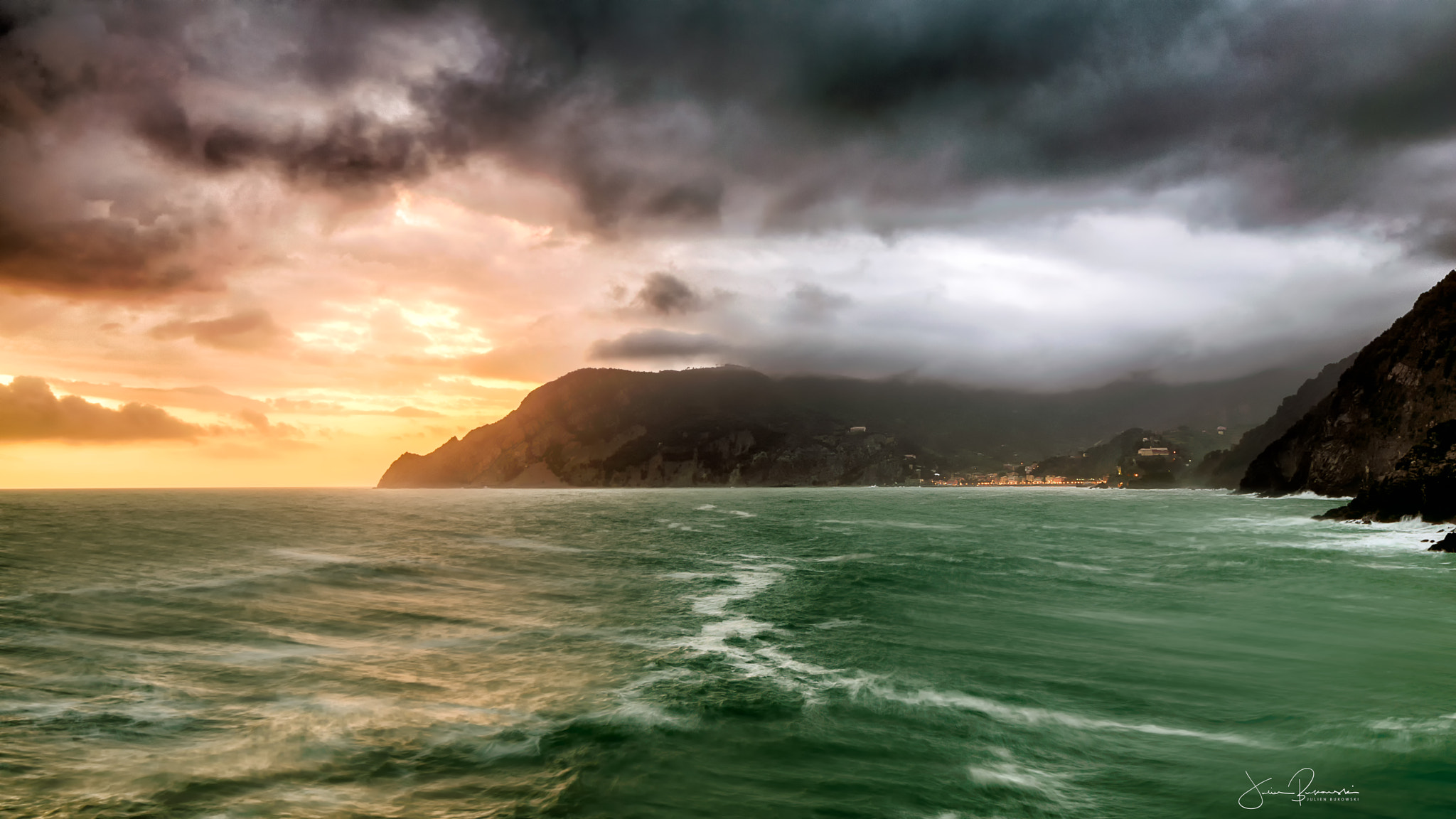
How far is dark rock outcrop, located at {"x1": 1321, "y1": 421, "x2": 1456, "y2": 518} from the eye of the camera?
6253 centimetres

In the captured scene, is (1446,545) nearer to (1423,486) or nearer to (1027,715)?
(1423,486)

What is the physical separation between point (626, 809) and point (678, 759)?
2.27 meters

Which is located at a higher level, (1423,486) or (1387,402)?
(1387,402)

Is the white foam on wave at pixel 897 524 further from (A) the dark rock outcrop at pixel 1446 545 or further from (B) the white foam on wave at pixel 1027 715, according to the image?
(B) the white foam on wave at pixel 1027 715

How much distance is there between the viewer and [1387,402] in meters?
114

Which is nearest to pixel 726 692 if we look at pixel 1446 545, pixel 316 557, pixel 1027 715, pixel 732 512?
pixel 1027 715

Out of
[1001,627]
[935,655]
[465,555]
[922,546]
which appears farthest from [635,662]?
[922,546]

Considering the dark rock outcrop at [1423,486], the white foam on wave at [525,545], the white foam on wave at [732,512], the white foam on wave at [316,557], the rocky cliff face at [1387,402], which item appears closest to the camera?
the white foam on wave at [316,557]

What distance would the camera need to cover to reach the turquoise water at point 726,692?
41.1 ft

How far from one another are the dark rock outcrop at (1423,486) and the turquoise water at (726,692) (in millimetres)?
30970

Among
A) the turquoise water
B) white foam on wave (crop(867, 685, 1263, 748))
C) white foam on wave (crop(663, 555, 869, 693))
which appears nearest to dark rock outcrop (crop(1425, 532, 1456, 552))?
the turquoise water

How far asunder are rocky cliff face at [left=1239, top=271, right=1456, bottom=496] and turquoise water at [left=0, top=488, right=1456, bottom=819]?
3260 inches

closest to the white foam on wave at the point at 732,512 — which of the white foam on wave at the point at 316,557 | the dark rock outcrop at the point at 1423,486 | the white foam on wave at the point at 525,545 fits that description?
the white foam on wave at the point at 525,545

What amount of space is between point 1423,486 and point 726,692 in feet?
267
